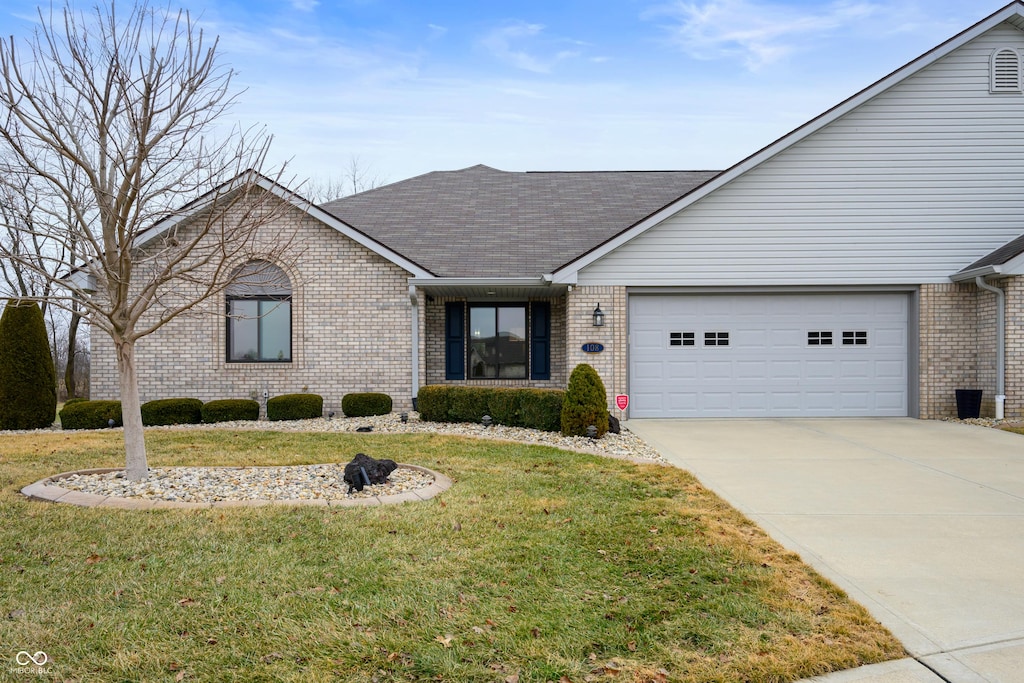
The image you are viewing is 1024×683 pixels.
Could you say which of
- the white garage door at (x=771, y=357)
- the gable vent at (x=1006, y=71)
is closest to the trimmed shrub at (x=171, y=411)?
the white garage door at (x=771, y=357)

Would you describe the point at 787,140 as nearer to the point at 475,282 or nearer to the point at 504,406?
the point at 475,282

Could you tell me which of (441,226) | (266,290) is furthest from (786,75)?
(266,290)

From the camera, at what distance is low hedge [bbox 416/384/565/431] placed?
10.7 m

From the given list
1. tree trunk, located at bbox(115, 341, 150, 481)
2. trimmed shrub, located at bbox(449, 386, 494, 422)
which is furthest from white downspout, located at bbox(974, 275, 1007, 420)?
tree trunk, located at bbox(115, 341, 150, 481)

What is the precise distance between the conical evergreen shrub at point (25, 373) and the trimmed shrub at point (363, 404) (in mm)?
5607

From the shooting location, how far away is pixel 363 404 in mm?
12758

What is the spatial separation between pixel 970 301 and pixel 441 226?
11528 millimetres

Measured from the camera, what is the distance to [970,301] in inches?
502

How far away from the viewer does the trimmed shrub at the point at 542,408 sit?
10.6m

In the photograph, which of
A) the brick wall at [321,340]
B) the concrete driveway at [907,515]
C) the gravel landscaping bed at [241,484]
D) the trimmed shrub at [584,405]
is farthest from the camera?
the brick wall at [321,340]

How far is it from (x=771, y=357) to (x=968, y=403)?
12.2ft

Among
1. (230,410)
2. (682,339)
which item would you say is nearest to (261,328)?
(230,410)

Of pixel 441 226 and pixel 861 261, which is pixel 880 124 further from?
pixel 441 226

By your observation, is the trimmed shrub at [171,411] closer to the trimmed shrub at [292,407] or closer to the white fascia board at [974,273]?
the trimmed shrub at [292,407]
